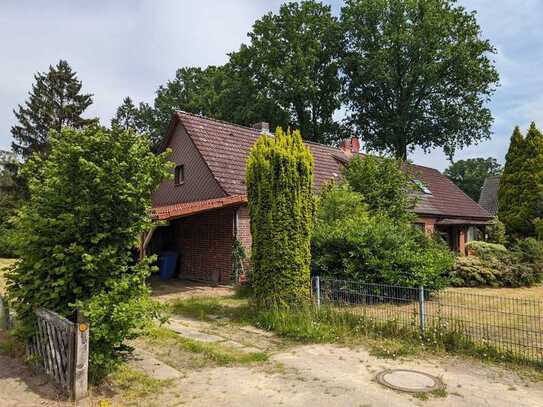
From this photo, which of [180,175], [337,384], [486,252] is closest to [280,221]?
[337,384]

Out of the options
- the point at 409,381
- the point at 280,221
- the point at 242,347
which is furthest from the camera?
the point at 280,221

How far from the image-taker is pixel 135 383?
541 centimetres

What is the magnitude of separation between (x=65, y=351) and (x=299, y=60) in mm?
31956

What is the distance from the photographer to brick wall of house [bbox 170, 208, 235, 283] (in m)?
14.7

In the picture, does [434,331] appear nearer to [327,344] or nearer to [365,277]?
[327,344]

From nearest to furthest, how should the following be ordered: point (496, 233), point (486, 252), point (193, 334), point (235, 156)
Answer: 1. point (193, 334)
2. point (486, 252)
3. point (235, 156)
4. point (496, 233)

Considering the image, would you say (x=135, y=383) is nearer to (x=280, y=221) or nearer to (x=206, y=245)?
(x=280, y=221)

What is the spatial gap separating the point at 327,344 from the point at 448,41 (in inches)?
1262

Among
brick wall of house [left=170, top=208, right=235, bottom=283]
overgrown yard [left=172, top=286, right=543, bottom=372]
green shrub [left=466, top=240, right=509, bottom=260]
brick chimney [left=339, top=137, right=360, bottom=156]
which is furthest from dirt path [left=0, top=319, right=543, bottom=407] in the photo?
brick chimney [left=339, top=137, right=360, bottom=156]

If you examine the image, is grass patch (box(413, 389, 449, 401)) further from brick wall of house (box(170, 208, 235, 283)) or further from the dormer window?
the dormer window

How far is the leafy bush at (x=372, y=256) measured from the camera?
10.6 meters

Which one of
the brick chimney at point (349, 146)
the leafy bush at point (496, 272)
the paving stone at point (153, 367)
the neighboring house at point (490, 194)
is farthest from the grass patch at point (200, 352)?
the neighboring house at point (490, 194)

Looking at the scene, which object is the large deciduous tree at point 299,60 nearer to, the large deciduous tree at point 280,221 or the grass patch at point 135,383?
the large deciduous tree at point 280,221

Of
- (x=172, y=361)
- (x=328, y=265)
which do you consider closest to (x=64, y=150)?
(x=172, y=361)
